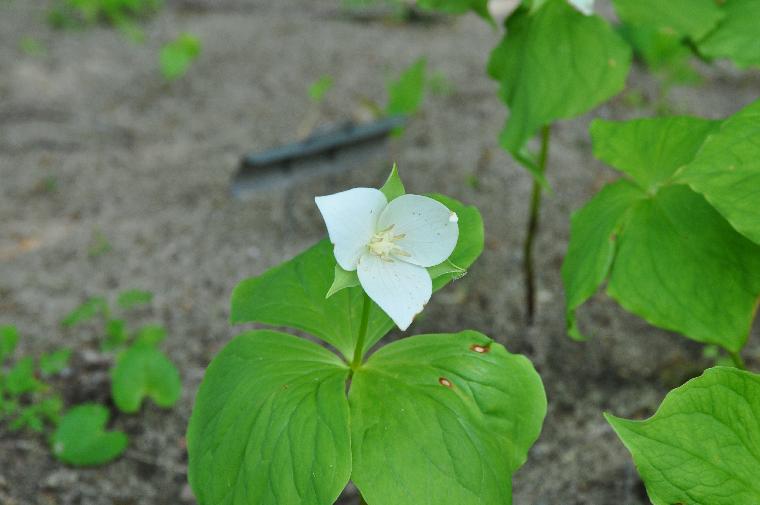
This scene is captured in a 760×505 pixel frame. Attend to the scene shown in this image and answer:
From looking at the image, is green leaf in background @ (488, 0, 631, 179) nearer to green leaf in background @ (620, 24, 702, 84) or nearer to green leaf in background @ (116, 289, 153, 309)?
green leaf in background @ (116, 289, 153, 309)

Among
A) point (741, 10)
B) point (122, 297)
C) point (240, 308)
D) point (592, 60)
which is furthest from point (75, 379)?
point (741, 10)

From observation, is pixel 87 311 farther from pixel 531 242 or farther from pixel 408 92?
pixel 408 92

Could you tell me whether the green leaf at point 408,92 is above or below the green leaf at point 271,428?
below

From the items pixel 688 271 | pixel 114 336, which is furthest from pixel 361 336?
pixel 114 336

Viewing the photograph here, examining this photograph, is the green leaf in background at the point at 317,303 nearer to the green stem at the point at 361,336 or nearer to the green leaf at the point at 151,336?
the green stem at the point at 361,336

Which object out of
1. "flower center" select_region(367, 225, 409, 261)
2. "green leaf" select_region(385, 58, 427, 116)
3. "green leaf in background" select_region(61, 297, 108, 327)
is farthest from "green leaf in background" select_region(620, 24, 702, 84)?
"flower center" select_region(367, 225, 409, 261)

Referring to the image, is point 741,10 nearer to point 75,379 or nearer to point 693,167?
point 693,167

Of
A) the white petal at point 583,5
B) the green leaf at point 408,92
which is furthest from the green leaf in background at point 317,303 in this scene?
the green leaf at point 408,92

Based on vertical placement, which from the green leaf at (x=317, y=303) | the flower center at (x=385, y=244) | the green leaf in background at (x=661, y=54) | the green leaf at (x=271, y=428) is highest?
the flower center at (x=385, y=244)
